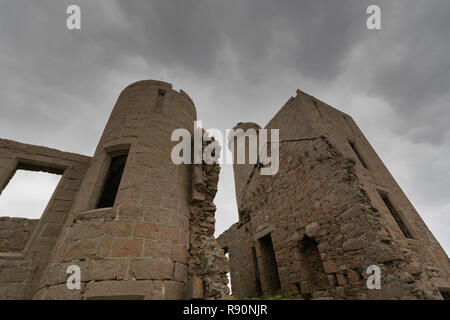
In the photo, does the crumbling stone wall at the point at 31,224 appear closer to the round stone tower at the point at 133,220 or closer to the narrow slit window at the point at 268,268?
the round stone tower at the point at 133,220

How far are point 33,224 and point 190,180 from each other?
3.56m

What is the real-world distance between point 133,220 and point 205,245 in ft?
4.84

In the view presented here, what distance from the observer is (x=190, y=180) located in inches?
184

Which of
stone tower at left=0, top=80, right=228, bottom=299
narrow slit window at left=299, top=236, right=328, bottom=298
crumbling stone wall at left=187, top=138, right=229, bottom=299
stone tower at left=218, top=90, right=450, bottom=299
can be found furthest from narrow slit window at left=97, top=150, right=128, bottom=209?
narrow slit window at left=299, top=236, right=328, bottom=298

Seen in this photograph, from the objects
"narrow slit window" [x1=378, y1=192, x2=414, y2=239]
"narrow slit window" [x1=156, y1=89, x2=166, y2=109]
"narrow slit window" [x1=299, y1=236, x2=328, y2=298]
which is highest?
"narrow slit window" [x1=156, y1=89, x2=166, y2=109]

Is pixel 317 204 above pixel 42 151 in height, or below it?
below

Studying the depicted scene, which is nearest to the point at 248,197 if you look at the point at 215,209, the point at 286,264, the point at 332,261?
the point at 286,264

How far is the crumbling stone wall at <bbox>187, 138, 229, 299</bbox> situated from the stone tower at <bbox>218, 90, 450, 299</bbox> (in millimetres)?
3726

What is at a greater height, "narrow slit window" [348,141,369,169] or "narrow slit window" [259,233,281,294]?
"narrow slit window" [348,141,369,169]

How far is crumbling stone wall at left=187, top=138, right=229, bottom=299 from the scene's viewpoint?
3330mm

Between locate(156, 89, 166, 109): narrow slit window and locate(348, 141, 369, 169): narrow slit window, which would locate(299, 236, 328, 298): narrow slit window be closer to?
locate(348, 141, 369, 169): narrow slit window

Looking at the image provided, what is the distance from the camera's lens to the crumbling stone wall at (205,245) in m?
3.33

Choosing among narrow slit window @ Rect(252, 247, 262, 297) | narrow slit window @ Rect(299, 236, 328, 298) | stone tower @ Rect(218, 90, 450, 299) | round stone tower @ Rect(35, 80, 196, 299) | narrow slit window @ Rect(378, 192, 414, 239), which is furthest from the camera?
narrow slit window @ Rect(252, 247, 262, 297)

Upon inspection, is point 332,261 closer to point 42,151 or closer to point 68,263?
point 68,263
